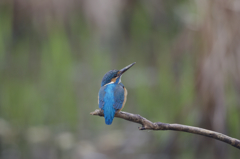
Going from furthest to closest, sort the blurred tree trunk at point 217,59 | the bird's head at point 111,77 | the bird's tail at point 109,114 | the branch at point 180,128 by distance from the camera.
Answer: the blurred tree trunk at point 217,59 < the bird's head at point 111,77 < the bird's tail at point 109,114 < the branch at point 180,128

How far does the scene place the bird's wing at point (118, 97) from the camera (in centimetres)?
171

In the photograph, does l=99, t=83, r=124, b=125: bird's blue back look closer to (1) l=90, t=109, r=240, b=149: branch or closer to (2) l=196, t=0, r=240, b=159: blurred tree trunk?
(1) l=90, t=109, r=240, b=149: branch

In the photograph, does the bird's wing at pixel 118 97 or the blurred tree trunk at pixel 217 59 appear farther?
the blurred tree trunk at pixel 217 59

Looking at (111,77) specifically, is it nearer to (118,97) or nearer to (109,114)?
(118,97)

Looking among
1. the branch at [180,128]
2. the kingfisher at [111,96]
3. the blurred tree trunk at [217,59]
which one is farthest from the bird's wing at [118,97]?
the blurred tree trunk at [217,59]

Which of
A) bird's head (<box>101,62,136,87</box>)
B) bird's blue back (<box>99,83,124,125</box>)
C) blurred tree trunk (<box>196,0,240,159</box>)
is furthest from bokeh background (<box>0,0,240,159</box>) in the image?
bird's blue back (<box>99,83,124,125</box>)

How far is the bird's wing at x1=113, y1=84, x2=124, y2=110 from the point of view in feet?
5.62

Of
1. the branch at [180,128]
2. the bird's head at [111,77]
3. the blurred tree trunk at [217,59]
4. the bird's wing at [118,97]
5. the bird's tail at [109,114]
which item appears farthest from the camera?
the blurred tree trunk at [217,59]

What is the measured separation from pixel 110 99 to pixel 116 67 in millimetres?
3552

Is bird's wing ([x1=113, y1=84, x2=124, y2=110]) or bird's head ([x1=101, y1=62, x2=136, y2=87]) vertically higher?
bird's head ([x1=101, y1=62, x2=136, y2=87])

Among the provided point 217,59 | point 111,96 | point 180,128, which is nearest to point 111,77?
point 111,96

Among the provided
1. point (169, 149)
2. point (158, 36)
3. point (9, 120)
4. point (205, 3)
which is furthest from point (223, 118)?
point (158, 36)

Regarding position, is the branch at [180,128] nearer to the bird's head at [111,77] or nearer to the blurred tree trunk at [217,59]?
the bird's head at [111,77]

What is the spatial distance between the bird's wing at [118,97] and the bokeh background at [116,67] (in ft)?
5.52
